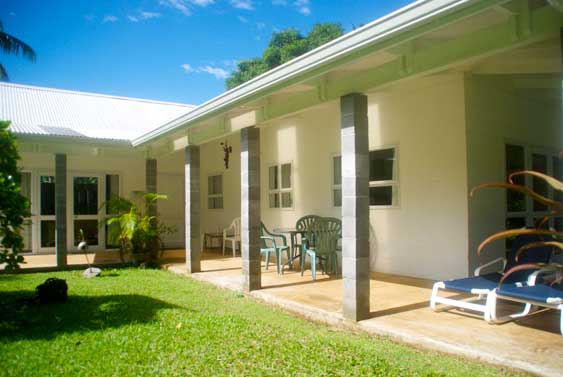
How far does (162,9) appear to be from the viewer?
35125 millimetres

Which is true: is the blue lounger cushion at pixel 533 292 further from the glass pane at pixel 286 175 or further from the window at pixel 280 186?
the glass pane at pixel 286 175

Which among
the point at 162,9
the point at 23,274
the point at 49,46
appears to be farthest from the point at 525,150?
the point at 162,9

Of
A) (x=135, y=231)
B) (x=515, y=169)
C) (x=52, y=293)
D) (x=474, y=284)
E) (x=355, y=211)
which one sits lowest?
(x=52, y=293)

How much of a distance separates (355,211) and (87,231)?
10.7 metres

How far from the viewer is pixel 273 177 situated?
11828 mm

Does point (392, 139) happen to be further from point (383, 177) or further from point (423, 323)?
point (423, 323)

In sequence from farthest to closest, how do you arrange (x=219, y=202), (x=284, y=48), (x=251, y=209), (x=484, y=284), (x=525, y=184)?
(x=284, y=48) < (x=219, y=202) < (x=525, y=184) < (x=251, y=209) < (x=484, y=284)

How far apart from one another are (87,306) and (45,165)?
26.7ft

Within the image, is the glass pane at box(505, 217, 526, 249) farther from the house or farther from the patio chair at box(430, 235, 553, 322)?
the patio chair at box(430, 235, 553, 322)

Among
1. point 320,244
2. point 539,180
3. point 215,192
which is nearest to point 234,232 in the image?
point 215,192

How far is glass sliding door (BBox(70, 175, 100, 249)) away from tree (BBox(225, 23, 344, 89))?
2097cm

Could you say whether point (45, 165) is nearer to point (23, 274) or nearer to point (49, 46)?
point (23, 274)

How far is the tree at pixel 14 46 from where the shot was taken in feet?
59.1

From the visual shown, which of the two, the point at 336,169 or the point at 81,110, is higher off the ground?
the point at 81,110
